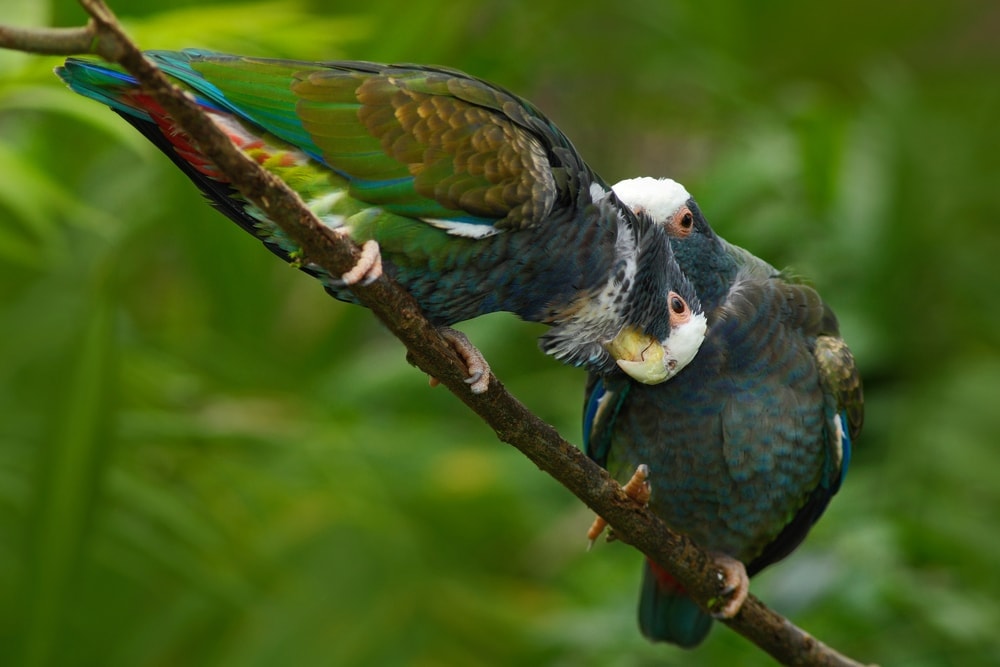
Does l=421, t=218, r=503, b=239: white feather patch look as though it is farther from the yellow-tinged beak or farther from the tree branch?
the yellow-tinged beak

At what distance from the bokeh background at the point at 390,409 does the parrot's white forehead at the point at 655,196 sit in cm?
83

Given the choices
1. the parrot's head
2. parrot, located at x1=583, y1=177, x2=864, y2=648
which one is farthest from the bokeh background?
the parrot's head

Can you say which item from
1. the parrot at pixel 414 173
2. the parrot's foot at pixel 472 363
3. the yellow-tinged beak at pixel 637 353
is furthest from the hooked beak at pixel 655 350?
the parrot's foot at pixel 472 363

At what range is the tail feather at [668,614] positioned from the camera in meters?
2.19

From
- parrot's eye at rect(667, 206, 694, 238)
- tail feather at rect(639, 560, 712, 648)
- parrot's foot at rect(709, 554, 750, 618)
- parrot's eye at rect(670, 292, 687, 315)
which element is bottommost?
tail feather at rect(639, 560, 712, 648)

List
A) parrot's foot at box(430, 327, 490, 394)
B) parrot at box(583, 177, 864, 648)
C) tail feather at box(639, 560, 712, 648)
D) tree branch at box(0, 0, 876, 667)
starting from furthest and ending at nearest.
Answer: tail feather at box(639, 560, 712, 648)
parrot at box(583, 177, 864, 648)
parrot's foot at box(430, 327, 490, 394)
tree branch at box(0, 0, 876, 667)

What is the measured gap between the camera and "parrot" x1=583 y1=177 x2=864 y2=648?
1.89 meters

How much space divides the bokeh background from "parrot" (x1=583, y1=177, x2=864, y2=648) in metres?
0.32

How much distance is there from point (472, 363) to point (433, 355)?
0.08 meters

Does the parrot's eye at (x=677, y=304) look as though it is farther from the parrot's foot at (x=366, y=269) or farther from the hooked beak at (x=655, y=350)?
the parrot's foot at (x=366, y=269)

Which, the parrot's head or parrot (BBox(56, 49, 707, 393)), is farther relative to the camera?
the parrot's head

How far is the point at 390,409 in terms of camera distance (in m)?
3.64

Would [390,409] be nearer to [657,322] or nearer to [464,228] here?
[657,322]

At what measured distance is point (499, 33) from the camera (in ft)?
11.5
